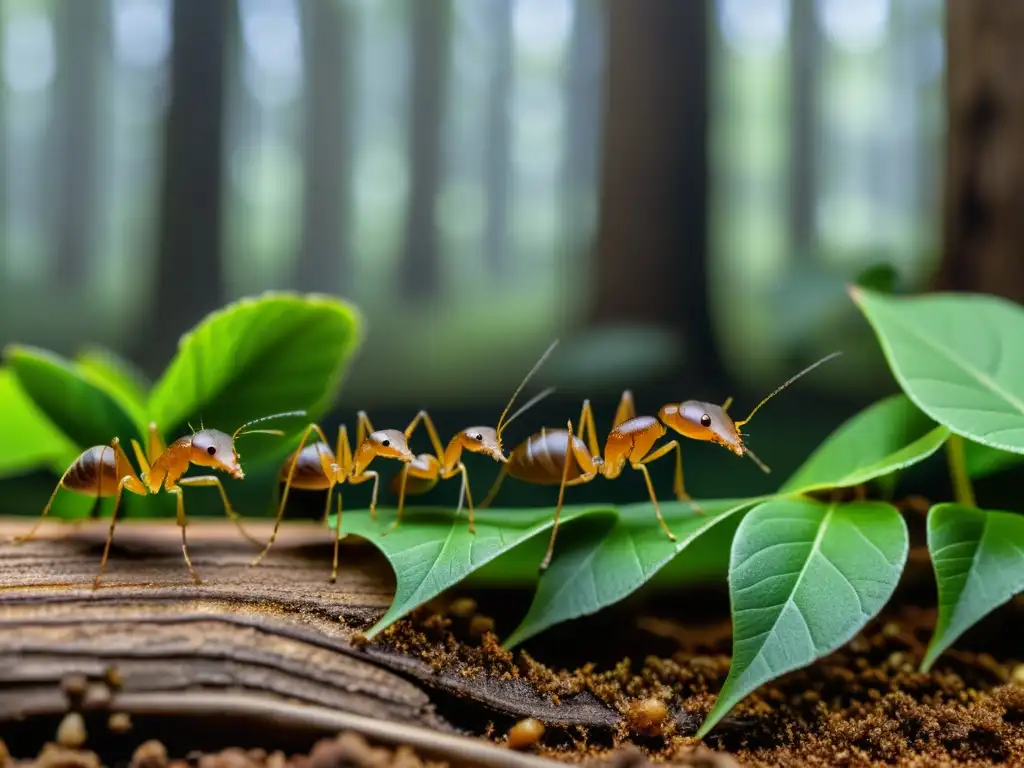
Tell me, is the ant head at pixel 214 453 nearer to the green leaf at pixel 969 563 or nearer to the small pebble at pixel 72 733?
the small pebble at pixel 72 733

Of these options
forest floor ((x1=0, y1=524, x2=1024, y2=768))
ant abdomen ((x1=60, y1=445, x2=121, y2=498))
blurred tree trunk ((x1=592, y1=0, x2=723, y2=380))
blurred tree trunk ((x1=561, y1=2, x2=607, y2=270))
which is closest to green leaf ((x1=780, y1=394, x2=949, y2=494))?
forest floor ((x1=0, y1=524, x2=1024, y2=768))

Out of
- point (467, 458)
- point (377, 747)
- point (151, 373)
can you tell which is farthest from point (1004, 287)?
point (151, 373)

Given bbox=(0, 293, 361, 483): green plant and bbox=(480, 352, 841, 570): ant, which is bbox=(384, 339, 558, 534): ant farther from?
bbox=(0, 293, 361, 483): green plant

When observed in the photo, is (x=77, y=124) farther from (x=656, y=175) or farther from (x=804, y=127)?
(x=656, y=175)

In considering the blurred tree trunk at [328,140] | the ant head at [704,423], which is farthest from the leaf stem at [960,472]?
the blurred tree trunk at [328,140]

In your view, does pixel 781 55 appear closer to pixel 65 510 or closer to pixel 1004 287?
pixel 1004 287

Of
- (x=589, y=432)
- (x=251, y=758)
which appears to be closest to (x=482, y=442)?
(x=589, y=432)
